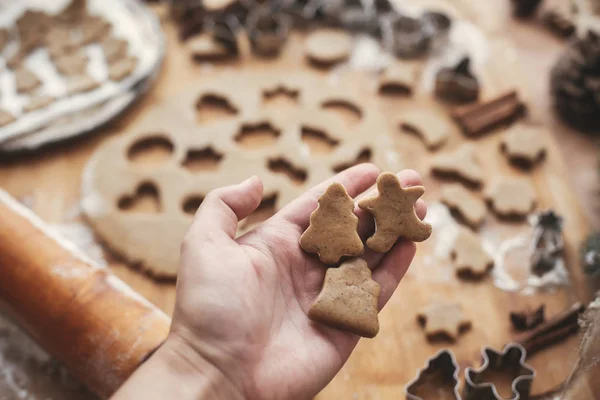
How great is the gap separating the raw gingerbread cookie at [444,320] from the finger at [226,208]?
2.16 feet

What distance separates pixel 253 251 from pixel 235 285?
0.13 m

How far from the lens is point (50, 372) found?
1714 millimetres

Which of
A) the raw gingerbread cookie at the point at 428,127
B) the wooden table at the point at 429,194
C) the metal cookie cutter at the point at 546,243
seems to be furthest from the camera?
the raw gingerbread cookie at the point at 428,127

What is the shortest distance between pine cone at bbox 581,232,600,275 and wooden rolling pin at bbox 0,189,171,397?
49.0 inches

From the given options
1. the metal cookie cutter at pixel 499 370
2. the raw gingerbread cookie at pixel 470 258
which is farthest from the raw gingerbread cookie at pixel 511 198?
the metal cookie cutter at pixel 499 370

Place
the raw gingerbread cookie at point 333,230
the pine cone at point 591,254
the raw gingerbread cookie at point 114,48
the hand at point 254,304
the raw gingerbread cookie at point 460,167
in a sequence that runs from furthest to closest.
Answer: the raw gingerbread cookie at point 114,48, the raw gingerbread cookie at point 460,167, the pine cone at point 591,254, the raw gingerbread cookie at point 333,230, the hand at point 254,304

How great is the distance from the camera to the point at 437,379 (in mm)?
1676

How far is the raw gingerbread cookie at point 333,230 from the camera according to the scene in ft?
4.85

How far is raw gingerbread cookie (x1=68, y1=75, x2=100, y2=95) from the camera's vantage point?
234 centimetres

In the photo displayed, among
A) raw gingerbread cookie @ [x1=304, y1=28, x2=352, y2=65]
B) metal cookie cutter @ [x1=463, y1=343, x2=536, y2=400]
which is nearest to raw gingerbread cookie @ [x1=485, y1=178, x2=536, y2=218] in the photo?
metal cookie cutter @ [x1=463, y1=343, x2=536, y2=400]

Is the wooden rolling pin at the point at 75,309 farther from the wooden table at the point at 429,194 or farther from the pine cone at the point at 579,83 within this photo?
the pine cone at the point at 579,83

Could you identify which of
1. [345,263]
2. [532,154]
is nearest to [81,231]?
[345,263]

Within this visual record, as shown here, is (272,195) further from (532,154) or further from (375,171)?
(532,154)

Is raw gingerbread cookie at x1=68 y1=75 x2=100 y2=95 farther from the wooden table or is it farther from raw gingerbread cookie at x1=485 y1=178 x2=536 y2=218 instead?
raw gingerbread cookie at x1=485 y1=178 x2=536 y2=218
